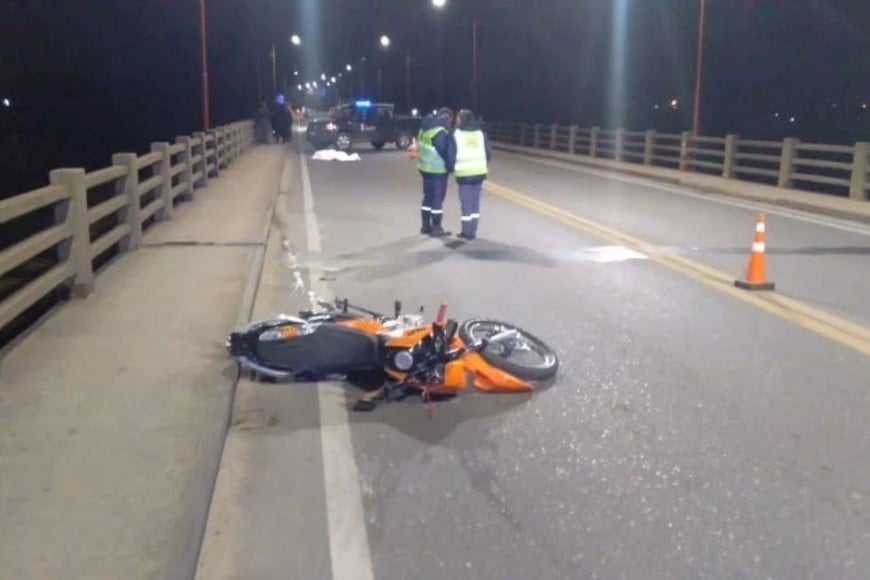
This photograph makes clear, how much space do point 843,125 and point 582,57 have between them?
3232 centimetres

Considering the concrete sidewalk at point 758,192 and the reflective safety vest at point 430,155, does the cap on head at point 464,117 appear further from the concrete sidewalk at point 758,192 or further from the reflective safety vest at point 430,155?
the concrete sidewalk at point 758,192

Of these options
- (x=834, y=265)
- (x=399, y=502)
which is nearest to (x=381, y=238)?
(x=834, y=265)

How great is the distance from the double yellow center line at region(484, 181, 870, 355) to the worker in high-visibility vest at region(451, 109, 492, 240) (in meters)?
1.79

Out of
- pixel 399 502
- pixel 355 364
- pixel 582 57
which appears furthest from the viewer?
pixel 582 57

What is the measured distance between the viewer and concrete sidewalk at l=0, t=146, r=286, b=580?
15.4ft

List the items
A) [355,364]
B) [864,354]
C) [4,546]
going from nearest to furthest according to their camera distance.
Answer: [4,546] → [355,364] → [864,354]

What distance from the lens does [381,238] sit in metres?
15.4

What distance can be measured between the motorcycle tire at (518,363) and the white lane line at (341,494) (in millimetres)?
956

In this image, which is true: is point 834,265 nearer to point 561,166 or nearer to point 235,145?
point 561,166

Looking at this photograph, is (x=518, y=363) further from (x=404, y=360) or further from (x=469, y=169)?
(x=469, y=169)

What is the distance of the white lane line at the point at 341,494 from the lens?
15.5 ft

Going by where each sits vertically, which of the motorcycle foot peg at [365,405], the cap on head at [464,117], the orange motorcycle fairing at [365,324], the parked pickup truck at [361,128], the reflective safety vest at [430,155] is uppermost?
the cap on head at [464,117]

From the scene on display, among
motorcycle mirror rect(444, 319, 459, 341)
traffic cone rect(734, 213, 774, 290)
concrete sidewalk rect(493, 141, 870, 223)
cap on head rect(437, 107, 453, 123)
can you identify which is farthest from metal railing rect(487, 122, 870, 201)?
motorcycle mirror rect(444, 319, 459, 341)

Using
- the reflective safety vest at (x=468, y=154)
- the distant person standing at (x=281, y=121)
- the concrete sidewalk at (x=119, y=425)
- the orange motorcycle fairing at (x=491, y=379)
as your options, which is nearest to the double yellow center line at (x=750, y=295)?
the reflective safety vest at (x=468, y=154)
